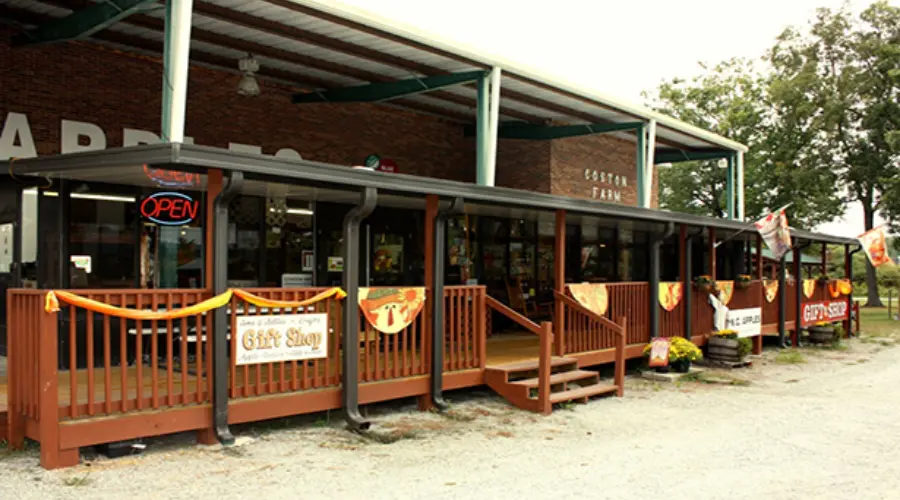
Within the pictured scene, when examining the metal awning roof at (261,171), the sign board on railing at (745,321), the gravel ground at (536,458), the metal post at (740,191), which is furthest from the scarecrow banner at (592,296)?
the metal post at (740,191)

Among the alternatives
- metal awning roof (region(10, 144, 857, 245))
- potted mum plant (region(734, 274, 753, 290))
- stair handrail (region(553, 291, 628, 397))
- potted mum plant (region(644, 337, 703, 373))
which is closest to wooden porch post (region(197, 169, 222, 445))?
metal awning roof (region(10, 144, 857, 245))

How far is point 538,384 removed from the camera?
9531 mm

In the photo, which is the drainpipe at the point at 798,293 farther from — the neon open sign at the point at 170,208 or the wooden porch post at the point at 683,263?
the neon open sign at the point at 170,208

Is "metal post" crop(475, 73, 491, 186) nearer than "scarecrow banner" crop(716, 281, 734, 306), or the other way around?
"metal post" crop(475, 73, 491, 186)

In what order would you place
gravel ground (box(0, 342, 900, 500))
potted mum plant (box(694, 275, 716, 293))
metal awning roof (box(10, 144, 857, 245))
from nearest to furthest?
1. gravel ground (box(0, 342, 900, 500))
2. metal awning roof (box(10, 144, 857, 245))
3. potted mum plant (box(694, 275, 716, 293))

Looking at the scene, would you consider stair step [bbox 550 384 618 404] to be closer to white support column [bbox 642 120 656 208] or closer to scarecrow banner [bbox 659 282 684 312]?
scarecrow banner [bbox 659 282 684 312]

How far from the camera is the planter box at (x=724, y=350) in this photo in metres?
14.0

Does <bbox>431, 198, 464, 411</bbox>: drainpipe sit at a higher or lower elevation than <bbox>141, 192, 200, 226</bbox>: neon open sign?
lower

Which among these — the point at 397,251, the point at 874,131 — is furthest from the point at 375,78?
the point at 874,131

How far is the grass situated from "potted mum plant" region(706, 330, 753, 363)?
125 centimetres

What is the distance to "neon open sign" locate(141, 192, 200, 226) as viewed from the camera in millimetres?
10430

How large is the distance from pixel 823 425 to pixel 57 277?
9.07 m

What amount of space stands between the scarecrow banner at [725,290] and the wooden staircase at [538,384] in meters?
4.99

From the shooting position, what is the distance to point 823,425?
893 centimetres
